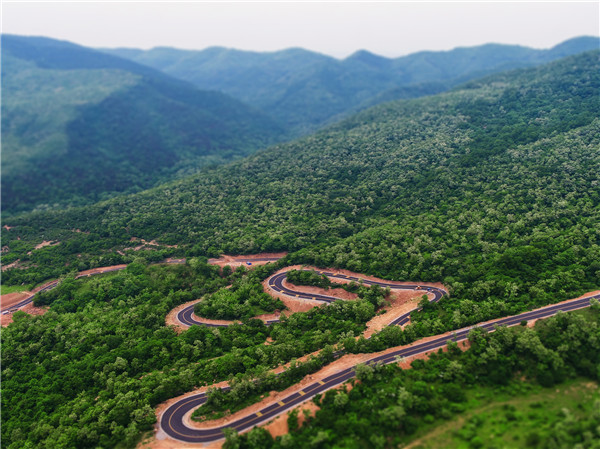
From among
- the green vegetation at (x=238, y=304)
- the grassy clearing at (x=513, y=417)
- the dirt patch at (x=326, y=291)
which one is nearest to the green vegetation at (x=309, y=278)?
the dirt patch at (x=326, y=291)

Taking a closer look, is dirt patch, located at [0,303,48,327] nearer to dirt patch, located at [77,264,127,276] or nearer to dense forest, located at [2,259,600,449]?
dense forest, located at [2,259,600,449]

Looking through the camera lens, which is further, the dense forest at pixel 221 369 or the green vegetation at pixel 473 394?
the dense forest at pixel 221 369

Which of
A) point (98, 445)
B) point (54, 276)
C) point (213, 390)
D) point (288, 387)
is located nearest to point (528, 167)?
point (288, 387)

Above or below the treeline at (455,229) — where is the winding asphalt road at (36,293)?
below

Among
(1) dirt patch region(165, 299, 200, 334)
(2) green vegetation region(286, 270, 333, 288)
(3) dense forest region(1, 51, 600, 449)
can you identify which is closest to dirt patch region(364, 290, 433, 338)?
(3) dense forest region(1, 51, 600, 449)

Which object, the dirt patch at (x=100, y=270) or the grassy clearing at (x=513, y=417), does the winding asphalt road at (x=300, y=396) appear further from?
the dirt patch at (x=100, y=270)

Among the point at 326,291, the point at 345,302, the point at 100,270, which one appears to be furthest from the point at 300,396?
the point at 100,270

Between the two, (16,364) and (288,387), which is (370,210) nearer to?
(288,387)
